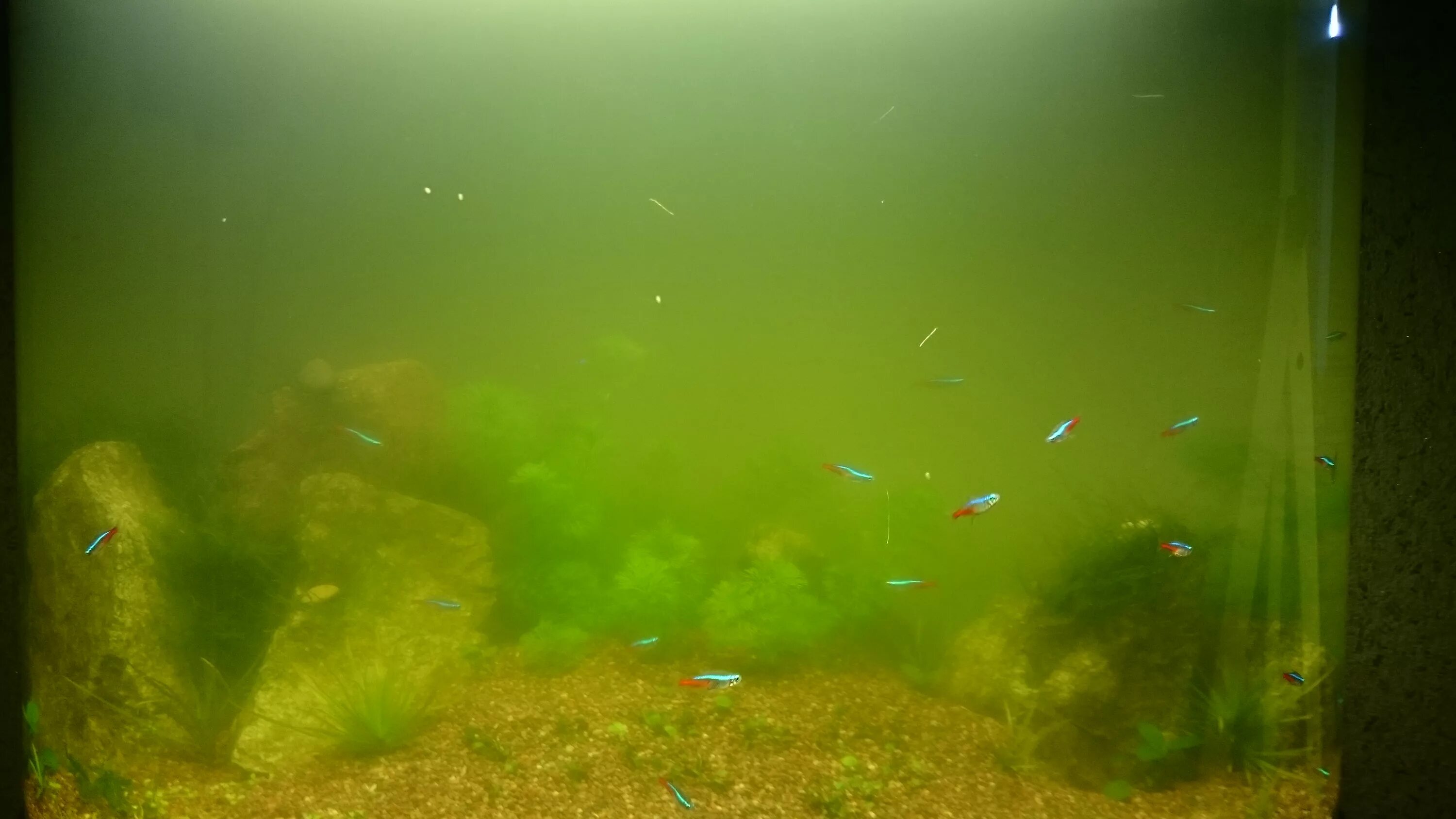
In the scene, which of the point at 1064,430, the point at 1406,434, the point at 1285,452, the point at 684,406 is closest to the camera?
the point at 1406,434

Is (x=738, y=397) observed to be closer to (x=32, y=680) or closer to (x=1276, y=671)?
(x=1276, y=671)

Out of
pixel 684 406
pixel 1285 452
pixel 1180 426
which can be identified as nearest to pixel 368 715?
pixel 684 406

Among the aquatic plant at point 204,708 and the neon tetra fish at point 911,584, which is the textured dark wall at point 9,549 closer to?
the aquatic plant at point 204,708

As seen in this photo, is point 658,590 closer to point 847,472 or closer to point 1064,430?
point 847,472

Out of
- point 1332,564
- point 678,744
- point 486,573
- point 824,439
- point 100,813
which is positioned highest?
point 824,439

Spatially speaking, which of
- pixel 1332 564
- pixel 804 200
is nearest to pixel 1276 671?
pixel 1332 564

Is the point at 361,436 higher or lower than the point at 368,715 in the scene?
higher

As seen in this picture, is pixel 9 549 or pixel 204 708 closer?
pixel 9 549
